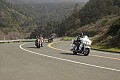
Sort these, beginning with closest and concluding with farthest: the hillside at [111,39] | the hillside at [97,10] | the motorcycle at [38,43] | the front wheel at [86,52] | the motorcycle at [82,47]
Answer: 1. the front wheel at [86,52]
2. the motorcycle at [82,47]
3. the hillside at [111,39]
4. the motorcycle at [38,43]
5. the hillside at [97,10]

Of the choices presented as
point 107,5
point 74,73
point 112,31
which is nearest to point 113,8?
point 107,5

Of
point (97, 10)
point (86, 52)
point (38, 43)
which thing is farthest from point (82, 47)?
point (97, 10)

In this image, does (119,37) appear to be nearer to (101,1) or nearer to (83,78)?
(83,78)

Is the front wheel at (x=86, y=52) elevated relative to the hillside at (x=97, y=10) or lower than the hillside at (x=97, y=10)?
lower

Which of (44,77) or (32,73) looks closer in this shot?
(44,77)

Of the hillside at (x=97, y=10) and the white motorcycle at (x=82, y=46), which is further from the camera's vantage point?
the hillside at (x=97, y=10)

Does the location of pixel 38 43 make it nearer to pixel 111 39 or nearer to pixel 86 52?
pixel 111 39

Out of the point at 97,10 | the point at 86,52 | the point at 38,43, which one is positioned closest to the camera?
the point at 86,52

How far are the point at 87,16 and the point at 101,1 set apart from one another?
1440 centimetres

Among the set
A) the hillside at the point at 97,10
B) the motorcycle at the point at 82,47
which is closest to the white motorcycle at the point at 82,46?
the motorcycle at the point at 82,47

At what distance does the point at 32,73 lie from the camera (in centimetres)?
1292

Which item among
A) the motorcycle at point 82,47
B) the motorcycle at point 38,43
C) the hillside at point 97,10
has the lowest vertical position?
the motorcycle at point 38,43

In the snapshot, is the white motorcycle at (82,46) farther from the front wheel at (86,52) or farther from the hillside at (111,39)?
the hillside at (111,39)

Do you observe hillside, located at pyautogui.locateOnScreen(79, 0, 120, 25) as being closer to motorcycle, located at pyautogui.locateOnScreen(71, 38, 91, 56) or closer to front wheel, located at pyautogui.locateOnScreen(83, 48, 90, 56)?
motorcycle, located at pyautogui.locateOnScreen(71, 38, 91, 56)
